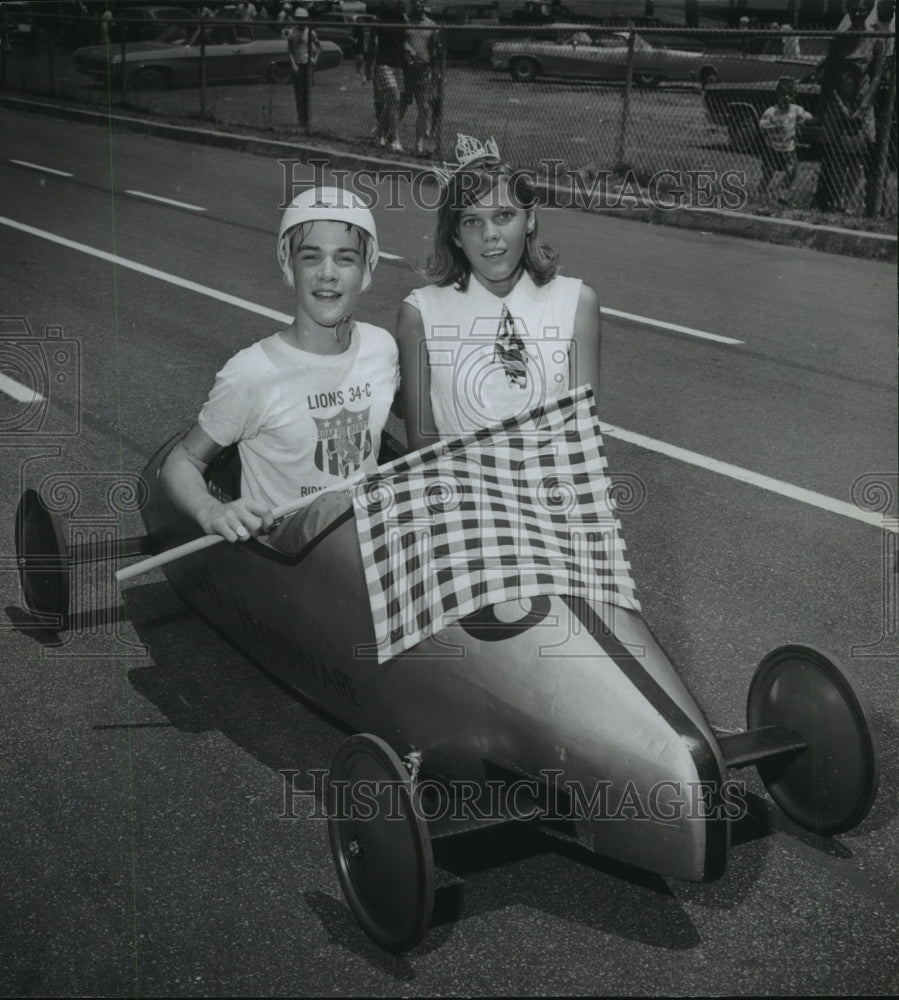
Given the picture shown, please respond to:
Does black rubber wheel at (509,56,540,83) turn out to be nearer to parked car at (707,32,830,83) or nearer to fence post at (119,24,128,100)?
parked car at (707,32,830,83)

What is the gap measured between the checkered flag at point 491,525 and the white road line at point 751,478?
2.63 m

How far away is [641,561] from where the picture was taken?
5.12 meters

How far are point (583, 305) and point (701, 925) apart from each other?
6.51 ft

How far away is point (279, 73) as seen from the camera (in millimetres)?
23656

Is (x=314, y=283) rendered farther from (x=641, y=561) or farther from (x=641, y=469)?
(x=641, y=469)

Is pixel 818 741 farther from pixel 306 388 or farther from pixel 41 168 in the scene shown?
pixel 41 168

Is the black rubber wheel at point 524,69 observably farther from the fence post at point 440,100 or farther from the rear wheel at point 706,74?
the fence post at point 440,100

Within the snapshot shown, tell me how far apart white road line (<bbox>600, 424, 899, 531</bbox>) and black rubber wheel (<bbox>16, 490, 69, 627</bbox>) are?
10.2 ft

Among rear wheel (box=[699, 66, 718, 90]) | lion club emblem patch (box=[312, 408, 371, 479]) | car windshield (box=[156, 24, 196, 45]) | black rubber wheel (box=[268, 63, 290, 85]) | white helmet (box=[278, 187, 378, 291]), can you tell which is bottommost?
lion club emblem patch (box=[312, 408, 371, 479])

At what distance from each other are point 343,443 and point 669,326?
5.29m

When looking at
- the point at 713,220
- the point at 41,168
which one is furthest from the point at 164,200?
the point at 713,220

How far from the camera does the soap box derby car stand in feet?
9.32

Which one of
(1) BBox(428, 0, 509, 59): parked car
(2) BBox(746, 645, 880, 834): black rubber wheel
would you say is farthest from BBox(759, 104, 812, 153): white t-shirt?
(2) BBox(746, 645, 880, 834): black rubber wheel

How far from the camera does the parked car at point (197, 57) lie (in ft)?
70.5
